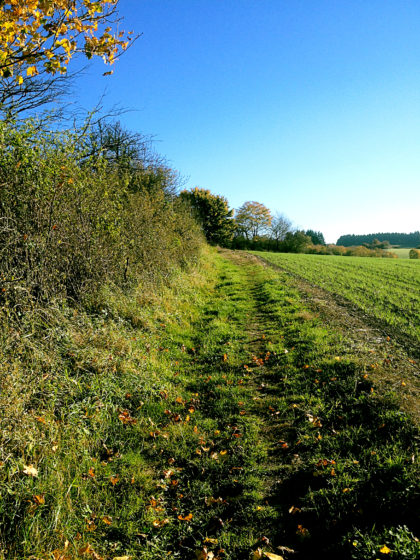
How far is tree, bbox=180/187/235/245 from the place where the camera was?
43.2 m

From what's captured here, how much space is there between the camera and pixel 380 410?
4.05 metres

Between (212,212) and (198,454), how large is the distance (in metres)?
43.4

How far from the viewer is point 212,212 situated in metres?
45.4

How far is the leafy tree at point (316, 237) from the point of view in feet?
279

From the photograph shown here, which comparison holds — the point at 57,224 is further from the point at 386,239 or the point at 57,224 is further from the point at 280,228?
Result: the point at 386,239

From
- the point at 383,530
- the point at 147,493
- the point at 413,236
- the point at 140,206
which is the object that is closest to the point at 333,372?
the point at 383,530

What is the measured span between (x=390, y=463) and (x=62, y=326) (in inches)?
203

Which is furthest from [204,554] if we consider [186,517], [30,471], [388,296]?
[388,296]

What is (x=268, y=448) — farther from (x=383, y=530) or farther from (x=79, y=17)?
(x=79, y=17)

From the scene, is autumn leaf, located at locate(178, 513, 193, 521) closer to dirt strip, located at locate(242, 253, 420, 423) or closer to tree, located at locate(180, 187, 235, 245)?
dirt strip, located at locate(242, 253, 420, 423)

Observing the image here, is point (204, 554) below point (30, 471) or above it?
below

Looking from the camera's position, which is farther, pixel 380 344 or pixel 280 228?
pixel 280 228

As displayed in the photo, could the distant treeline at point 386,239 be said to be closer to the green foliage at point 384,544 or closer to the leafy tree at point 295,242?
the leafy tree at point 295,242

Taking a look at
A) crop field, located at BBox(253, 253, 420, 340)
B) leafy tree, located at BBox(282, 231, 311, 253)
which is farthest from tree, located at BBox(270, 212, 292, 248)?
crop field, located at BBox(253, 253, 420, 340)
